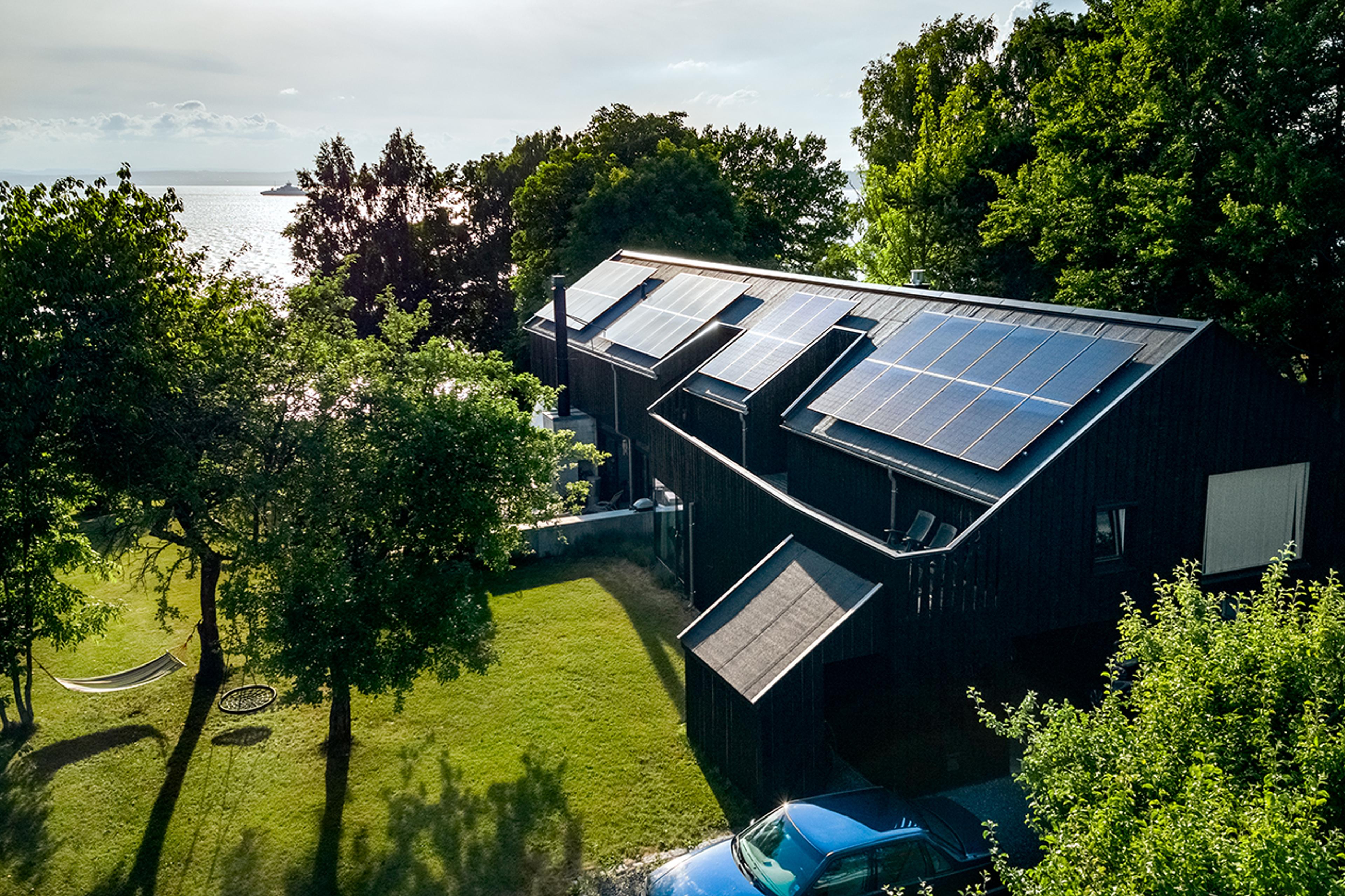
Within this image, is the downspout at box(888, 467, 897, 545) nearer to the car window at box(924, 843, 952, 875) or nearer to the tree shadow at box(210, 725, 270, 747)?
the car window at box(924, 843, 952, 875)

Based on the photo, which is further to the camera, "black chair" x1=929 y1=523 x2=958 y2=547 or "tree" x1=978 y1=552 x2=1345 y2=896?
"black chair" x1=929 y1=523 x2=958 y2=547

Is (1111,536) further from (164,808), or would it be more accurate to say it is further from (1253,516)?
(164,808)

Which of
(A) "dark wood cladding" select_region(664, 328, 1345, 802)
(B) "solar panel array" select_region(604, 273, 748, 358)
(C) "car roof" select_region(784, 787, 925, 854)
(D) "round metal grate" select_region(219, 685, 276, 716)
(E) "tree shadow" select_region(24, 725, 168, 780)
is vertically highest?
(B) "solar panel array" select_region(604, 273, 748, 358)

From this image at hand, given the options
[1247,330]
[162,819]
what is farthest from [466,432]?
[1247,330]

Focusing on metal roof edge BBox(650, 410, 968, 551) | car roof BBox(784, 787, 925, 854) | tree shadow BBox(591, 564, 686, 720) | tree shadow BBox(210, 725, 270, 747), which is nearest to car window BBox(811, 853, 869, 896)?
car roof BBox(784, 787, 925, 854)

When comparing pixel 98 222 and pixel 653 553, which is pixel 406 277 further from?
pixel 98 222

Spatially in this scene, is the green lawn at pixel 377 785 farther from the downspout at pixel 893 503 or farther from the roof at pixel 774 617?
the downspout at pixel 893 503

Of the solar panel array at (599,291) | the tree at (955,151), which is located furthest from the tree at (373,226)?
the tree at (955,151)

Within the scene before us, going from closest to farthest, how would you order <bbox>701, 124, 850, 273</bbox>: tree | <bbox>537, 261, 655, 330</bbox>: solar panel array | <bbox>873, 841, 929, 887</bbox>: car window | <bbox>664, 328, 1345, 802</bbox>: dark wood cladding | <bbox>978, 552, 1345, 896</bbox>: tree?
<bbox>978, 552, 1345, 896</bbox>: tree < <bbox>873, 841, 929, 887</bbox>: car window < <bbox>664, 328, 1345, 802</bbox>: dark wood cladding < <bbox>537, 261, 655, 330</bbox>: solar panel array < <bbox>701, 124, 850, 273</bbox>: tree
